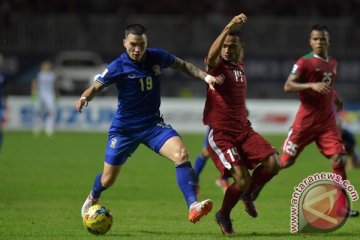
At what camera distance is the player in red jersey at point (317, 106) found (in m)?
12.3

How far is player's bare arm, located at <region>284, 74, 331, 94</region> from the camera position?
1155 cm

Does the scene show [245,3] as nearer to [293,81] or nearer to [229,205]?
[293,81]

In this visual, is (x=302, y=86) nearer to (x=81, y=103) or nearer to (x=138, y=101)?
(x=138, y=101)

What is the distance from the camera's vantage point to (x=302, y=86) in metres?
12.0

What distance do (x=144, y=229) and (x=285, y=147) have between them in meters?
2.98

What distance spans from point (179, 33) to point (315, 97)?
21.2m

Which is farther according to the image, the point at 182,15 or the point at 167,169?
the point at 182,15

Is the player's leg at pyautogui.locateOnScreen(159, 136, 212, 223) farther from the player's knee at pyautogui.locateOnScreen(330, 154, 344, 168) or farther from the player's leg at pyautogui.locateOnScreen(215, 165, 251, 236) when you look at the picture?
the player's knee at pyautogui.locateOnScreen(330, 154, 344, 168)

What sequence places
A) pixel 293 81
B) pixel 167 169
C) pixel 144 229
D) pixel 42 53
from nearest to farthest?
pixel 144 229 → pixel 293 81 → pixel 167 169 → pixel 42 53

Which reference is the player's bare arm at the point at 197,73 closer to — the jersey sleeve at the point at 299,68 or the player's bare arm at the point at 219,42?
the player's bare arm at the point at 219,42

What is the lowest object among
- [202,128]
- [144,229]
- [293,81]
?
[202,128]

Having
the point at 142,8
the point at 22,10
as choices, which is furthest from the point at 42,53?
the point at 142,8

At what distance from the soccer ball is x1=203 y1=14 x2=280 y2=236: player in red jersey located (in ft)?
4.12

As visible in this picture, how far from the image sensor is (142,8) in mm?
35750
